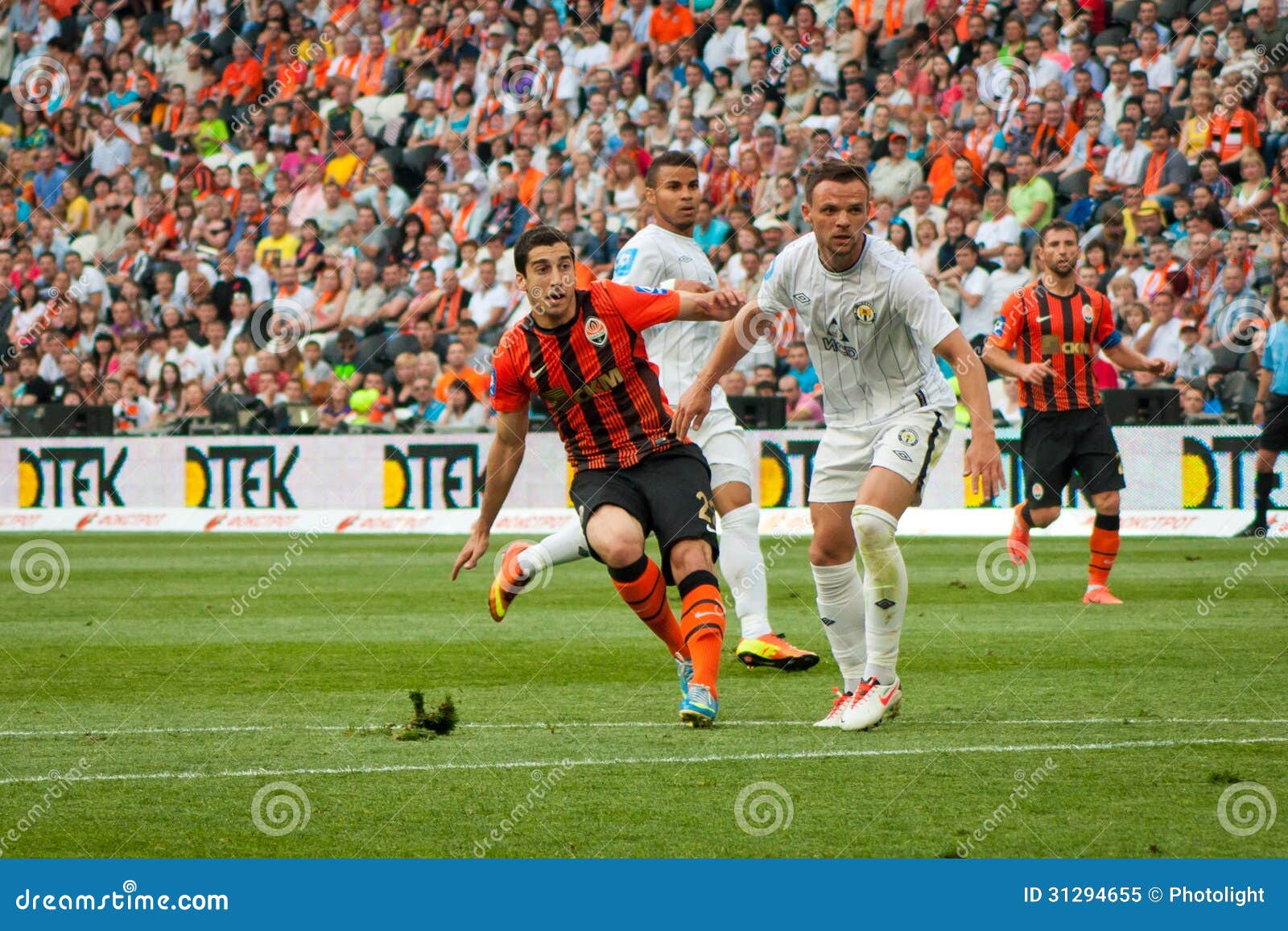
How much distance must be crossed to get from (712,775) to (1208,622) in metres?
5.13

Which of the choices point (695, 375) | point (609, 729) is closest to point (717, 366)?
point (609, 729)

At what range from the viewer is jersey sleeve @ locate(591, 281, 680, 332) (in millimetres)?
6645

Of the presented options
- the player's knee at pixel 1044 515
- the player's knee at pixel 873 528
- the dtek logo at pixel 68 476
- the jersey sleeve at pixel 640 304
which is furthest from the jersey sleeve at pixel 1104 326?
the dtek logo at pixel 68 476

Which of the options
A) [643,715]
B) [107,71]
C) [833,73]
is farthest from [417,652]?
[107,71]

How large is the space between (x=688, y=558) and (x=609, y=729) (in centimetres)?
72

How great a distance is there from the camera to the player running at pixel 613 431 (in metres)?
6.50

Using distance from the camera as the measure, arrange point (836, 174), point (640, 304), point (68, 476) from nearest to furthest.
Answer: point (836, 174) < point (640, 304) < point (68, 476)

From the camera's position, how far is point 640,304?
22.0 feet

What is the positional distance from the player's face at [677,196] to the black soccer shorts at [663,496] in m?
1.75

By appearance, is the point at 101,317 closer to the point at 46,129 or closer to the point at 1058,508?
the point at 46,129

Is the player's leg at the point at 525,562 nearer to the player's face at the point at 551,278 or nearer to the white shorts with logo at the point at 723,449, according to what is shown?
the player's face at the point at 551,278

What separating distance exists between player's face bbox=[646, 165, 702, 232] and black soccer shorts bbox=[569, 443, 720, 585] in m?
1.75

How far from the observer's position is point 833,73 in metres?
19.9

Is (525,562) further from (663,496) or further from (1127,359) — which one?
(1127,359)
